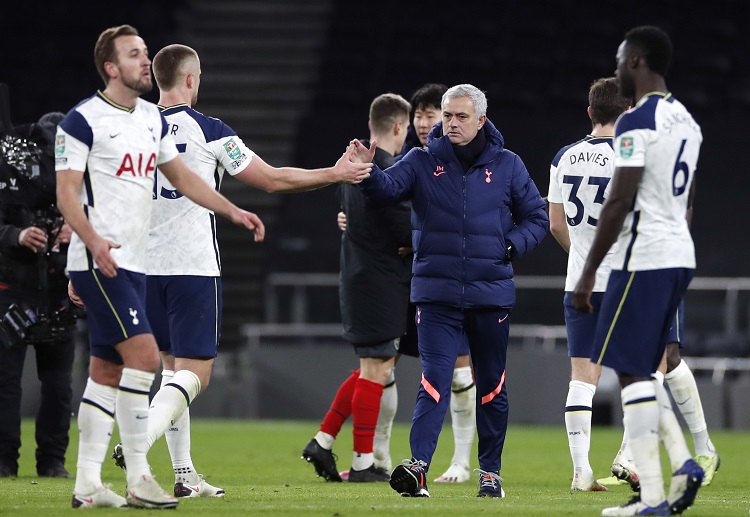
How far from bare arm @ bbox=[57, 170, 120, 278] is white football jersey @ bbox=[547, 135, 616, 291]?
2.70m

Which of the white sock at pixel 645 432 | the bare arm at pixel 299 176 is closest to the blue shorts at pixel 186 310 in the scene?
the bare arm at pixel 299 176

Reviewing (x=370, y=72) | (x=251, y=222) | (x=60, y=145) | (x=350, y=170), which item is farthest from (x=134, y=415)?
(x=370, y=72)

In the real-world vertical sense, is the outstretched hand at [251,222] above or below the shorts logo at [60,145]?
below

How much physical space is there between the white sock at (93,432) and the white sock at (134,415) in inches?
2.5

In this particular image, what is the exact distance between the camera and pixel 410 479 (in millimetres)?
6000

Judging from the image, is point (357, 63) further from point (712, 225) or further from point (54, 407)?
point (54, 407)

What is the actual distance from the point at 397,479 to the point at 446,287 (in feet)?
3.23

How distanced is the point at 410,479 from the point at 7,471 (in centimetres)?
295

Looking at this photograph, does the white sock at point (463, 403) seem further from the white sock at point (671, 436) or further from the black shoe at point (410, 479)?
the white sock at point (671, 436)

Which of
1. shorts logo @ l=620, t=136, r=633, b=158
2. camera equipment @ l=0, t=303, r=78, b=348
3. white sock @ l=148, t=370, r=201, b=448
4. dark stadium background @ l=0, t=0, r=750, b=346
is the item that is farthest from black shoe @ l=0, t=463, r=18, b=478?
dark stadium background @ l=0, t=0, r=750, b=346

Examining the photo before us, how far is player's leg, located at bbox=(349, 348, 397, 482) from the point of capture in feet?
24.8

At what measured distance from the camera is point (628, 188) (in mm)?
5039

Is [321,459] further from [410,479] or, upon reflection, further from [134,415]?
[134,415]

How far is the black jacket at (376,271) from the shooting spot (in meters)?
7.61
